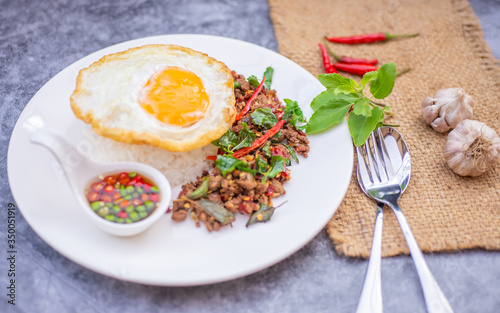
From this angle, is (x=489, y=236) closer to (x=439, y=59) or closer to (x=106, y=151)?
(x=439, y=59)

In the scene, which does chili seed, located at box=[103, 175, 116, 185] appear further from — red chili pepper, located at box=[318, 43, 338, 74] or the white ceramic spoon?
red chili pepper, located at box=[318, 43, 338, 74]

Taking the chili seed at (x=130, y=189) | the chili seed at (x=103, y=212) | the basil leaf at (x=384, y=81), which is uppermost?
the basil leaf at (x=384, y=81)

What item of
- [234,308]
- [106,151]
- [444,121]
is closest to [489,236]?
[444,121]

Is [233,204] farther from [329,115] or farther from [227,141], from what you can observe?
[329,115]

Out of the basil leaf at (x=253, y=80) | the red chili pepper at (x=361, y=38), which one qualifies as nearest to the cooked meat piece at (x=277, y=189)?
the basil leaf at (x=253, y=80)

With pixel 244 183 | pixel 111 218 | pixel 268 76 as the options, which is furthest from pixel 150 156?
pixel 268 76

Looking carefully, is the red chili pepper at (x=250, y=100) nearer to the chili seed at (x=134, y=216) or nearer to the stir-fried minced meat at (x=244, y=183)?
the stir-fried minced meat at (x=244, y=183)

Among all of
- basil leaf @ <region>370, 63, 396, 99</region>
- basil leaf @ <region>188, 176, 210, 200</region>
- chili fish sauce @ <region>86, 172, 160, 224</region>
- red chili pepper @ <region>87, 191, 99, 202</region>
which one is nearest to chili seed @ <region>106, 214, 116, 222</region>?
chili fish sauce @ <region>86, 172, 160, 224</region>
